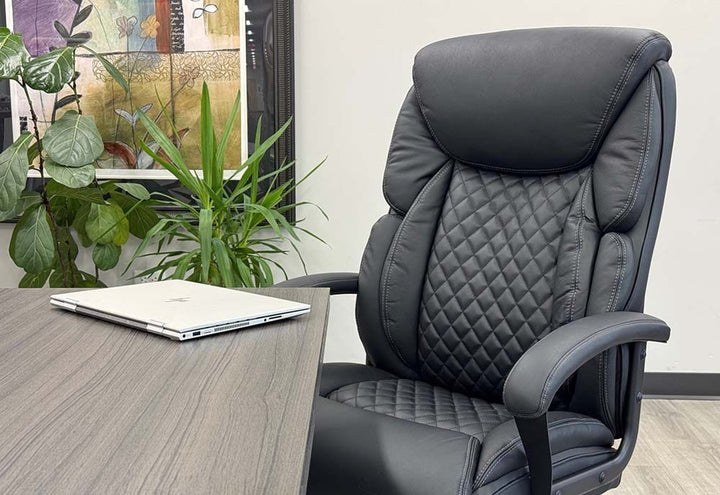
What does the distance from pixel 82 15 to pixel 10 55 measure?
0.43 meters

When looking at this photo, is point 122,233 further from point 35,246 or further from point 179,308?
point 179,308

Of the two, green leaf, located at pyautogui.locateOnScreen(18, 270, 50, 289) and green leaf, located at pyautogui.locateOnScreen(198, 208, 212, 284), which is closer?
green leaf, located at pyautogui.locateOnScreen(198, 208, 212, 284)

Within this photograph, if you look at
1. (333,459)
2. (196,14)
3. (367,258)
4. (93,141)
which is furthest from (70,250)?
(333,459)

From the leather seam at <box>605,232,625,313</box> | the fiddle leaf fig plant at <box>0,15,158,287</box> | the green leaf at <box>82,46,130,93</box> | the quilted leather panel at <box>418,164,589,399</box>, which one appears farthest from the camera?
the green leaf at <box>82,46,130,93</box>

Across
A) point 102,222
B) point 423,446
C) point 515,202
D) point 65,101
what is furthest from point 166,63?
point 423,446

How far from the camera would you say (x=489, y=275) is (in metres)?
1.55

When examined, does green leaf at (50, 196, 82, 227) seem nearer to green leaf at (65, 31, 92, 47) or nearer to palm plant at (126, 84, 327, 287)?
palm plant at (126, 84, 327, 287)

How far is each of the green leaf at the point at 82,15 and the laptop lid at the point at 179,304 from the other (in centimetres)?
163

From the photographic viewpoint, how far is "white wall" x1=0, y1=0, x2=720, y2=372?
2.59m

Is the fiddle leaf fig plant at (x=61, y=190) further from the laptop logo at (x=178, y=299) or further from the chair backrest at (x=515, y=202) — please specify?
the laptop logo at (x=178, y=299)

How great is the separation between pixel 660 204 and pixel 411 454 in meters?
0.65

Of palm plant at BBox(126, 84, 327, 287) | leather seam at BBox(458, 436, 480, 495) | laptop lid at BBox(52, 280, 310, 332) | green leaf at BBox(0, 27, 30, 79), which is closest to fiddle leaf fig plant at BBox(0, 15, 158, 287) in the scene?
green leaf at BBox(0, 27, 30, 79)

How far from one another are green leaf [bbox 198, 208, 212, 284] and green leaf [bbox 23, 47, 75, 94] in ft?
1.89

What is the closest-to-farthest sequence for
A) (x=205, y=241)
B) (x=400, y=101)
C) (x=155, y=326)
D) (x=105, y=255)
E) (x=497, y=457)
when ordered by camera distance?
(x=155, y=326) < (x=497, y=457) < (x=205, y=241) < (x=105, y=255) < (x=400, y=101)
